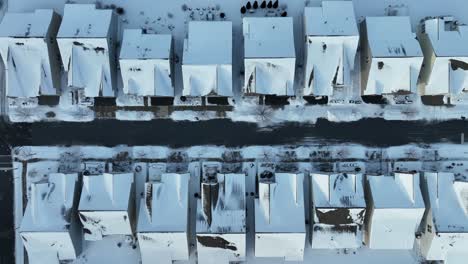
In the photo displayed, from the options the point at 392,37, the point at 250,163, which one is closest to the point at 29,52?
the point at 250,163

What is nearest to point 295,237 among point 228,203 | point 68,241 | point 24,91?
point 228,203

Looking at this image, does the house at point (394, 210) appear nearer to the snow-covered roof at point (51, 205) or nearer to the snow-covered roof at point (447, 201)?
the snow-covered roof at point (447, 201)

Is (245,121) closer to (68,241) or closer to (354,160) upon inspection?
(354,160)

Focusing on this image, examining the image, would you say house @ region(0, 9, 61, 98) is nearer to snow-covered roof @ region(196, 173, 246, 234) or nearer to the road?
the road

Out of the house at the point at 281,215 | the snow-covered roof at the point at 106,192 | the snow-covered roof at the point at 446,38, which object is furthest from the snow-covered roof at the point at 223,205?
the snow-covered roof at the point at 446,38

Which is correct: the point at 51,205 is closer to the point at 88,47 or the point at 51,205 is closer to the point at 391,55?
the point at 88,47

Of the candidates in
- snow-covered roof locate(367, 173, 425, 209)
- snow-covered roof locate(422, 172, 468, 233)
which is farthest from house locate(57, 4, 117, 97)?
snow-covered roof locate(422, 172, 468, 233)
